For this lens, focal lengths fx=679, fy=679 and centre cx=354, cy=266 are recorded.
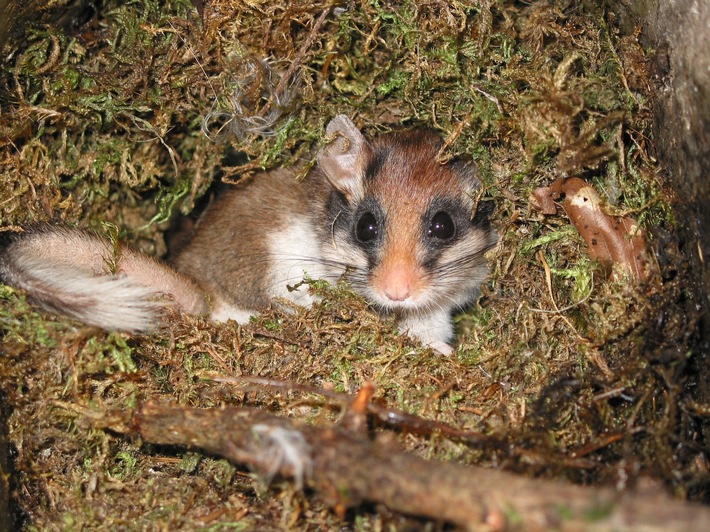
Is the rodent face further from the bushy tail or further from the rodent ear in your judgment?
the bushy tail

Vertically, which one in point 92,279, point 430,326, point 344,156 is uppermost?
point 344,156

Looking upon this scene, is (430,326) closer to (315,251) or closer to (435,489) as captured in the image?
(315,251)

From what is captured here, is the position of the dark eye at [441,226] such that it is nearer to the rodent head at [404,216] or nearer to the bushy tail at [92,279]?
the rodent head at [404,216]

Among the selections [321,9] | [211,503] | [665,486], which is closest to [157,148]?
[321,9]

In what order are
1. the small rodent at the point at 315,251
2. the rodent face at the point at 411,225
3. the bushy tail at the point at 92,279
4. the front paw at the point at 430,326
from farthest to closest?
the front paw at the point at 430,326, the rodent face at the point at 411,225, the small rodent at the point at 315,251, the bushy tail at the point at 92,279

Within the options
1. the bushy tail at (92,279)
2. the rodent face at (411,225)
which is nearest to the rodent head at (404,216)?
the rodent face at (411,225)

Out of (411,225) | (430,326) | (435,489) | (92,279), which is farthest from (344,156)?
(435,489)

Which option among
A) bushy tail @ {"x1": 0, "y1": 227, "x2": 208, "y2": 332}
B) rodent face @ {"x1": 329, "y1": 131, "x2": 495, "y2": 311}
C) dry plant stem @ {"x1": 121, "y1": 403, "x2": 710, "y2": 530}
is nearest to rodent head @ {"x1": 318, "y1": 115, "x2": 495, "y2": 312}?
rodent face @ {"x1": 329, "y1": 131, "x2": 495, "y2": 311}
